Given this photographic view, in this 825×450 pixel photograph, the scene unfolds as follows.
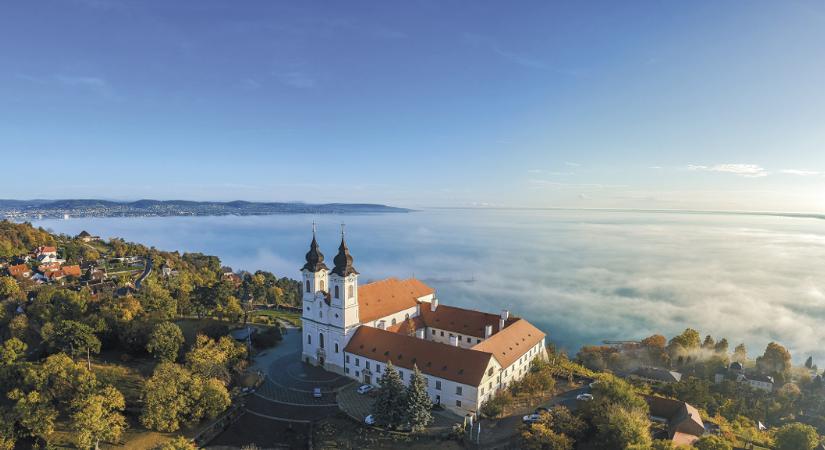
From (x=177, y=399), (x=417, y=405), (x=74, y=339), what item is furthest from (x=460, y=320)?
(x=74, y=339)

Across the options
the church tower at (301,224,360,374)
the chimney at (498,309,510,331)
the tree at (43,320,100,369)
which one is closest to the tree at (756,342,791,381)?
the chimney at (498,309,510,331)

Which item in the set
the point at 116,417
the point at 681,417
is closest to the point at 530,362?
the point at 681,417

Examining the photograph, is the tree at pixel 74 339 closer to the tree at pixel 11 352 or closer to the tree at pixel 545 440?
the tree at pixel 11 352

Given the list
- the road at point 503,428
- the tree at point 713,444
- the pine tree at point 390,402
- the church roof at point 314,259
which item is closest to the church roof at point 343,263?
the church roof at point 314,259

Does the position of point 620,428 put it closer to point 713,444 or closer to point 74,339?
point 713,444

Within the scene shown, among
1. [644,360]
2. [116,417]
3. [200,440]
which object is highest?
[116,417]

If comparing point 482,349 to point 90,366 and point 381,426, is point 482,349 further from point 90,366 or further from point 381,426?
point 90,366
